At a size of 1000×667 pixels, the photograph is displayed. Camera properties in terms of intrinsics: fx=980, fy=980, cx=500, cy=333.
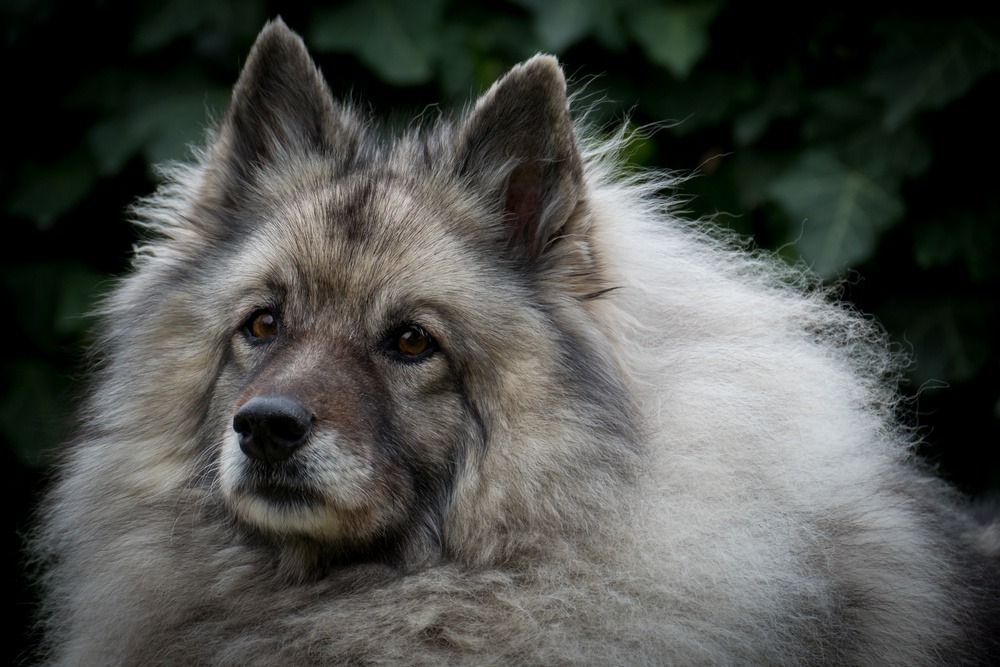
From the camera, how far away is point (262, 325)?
3188 millimetres

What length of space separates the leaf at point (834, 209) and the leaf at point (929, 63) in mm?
337

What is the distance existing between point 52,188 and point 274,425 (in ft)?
9.92

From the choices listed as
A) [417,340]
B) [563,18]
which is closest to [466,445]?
[417,340]

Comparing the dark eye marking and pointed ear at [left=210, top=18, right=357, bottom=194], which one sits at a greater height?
pointed ear at [left=210, top=18, right=357, bottom=194]

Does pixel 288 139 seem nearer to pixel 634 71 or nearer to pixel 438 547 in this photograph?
pixel 438 547

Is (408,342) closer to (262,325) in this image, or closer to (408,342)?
(408,342)

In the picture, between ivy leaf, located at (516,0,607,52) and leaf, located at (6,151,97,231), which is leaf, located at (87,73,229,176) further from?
ivy leaf, located at (516,0,607,52)

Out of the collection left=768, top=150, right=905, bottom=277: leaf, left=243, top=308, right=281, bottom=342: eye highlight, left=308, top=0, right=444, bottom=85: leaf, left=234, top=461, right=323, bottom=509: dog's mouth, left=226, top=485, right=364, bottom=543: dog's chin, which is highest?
left=308, top=0, right=444, bottom=85: leaf

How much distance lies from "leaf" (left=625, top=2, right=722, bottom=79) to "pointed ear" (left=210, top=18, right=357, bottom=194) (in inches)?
77.5

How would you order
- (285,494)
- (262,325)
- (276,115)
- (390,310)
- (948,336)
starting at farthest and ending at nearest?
(948,336) → (276,115) → (262,325) → (390,310) → (285,494)

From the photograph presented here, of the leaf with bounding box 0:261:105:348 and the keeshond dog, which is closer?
the keeshond dog

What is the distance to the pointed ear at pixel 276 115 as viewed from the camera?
3416 millimetres

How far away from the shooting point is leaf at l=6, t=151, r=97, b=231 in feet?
16.4

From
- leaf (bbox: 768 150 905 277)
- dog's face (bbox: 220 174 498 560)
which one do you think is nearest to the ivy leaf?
leaf (bbox: 768 150 905 277)
